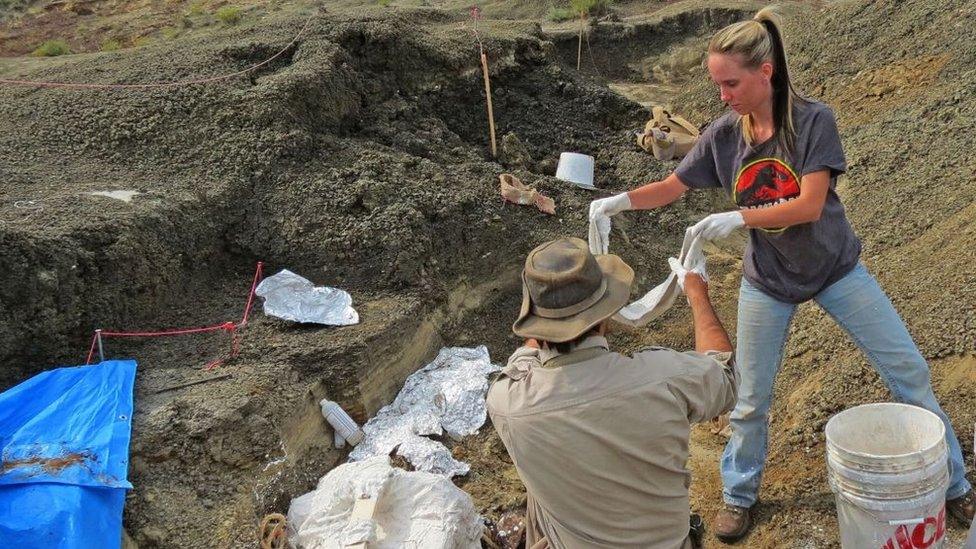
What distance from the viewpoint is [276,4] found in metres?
15.9

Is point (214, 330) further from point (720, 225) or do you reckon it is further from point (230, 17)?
point (230, 17)

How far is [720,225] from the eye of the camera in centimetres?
263

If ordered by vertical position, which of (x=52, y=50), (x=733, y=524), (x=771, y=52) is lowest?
(x=52, y=50)

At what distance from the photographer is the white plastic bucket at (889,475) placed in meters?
2.30

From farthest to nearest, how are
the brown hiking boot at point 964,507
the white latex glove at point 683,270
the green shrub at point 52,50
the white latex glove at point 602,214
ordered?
the green shrub at point 52,50 < the white latex glove at point 602,214 < the brown hiking boot at point 964,507 < the white latex glove at point 683,270

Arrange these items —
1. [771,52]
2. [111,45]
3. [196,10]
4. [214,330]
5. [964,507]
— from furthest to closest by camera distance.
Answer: [196,10] < [111,45] < [214,330] < [964,507] < [771,52]

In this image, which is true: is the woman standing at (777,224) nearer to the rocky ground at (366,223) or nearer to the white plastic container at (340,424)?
the rocky ground at (366,223)

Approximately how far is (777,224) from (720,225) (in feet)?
0.66

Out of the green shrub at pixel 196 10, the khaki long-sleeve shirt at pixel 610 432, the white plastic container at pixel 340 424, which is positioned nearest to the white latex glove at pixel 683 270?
the khaki long-sleeve shirt at pixel 610 432

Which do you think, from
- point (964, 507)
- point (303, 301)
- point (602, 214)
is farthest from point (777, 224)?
point (303, 301)

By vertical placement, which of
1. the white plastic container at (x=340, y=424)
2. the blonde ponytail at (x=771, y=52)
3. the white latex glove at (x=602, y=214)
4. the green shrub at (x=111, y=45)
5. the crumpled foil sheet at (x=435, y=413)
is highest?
the blonde ponytail at (x=771, y=52)

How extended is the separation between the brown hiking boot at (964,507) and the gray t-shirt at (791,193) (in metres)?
1.00

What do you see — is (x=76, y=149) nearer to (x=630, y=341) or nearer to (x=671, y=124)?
(x=630, y=341)

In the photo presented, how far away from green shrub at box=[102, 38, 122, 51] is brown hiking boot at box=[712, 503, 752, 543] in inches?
540
